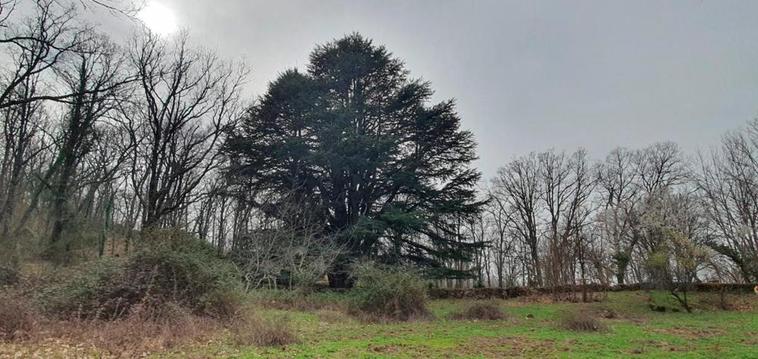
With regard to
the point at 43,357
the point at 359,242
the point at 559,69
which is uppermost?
the point at 559,69

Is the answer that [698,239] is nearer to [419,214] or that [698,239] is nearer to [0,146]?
[419,214]

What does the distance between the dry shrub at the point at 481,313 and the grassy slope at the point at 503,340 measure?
0.48 m

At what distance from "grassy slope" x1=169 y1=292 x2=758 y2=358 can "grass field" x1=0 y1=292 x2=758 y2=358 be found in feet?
0.05

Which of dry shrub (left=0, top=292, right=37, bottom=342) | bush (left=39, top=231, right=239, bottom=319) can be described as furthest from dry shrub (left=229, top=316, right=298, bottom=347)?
dry shrub (left=0, top=292, right=37, bottom=342)

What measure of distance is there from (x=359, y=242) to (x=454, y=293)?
20.1 feet

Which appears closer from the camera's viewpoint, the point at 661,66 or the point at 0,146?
the point at 661,66

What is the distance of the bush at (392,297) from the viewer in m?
15.1

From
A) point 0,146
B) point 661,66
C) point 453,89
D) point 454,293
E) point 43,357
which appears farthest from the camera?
point 453,89

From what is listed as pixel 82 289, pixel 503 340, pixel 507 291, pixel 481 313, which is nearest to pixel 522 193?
pixel 507 291

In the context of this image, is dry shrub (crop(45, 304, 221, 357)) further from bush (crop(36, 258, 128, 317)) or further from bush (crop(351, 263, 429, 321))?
bush (crop(351, 263, 429, 321))

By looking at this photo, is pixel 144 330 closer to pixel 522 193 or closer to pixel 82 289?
pixel 82 289

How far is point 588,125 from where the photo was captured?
77.5 ft

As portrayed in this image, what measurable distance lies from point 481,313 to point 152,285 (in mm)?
10084

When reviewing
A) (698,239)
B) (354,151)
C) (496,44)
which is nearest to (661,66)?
(496,44)
